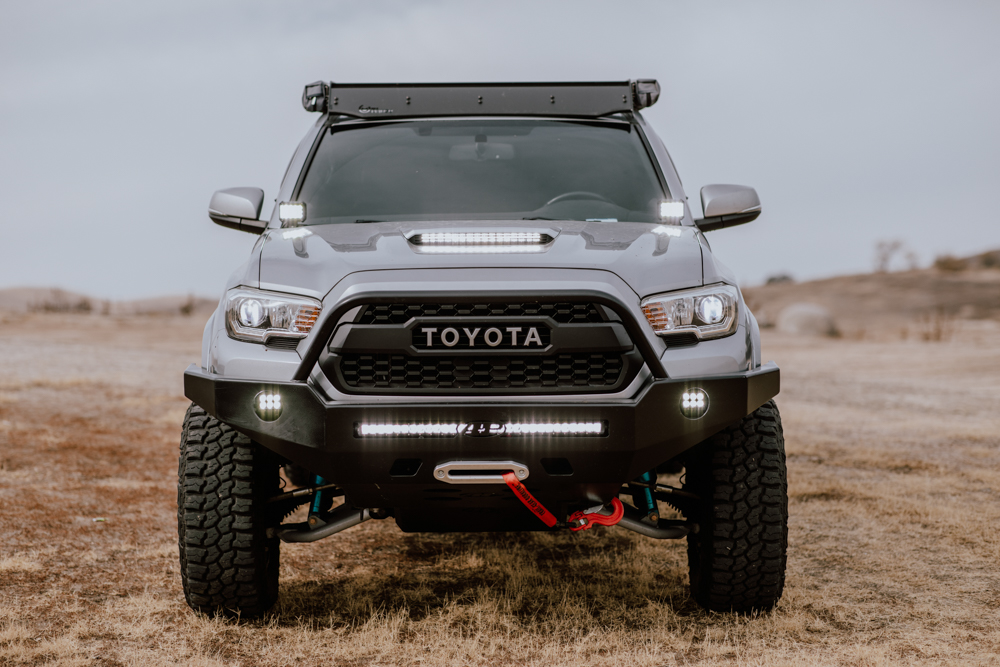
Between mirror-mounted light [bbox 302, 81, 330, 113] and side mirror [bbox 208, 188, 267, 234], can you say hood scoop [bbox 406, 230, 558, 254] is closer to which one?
side mirror [bbox 208, 188, 267, 234]

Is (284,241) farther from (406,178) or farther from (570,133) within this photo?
(570,133)

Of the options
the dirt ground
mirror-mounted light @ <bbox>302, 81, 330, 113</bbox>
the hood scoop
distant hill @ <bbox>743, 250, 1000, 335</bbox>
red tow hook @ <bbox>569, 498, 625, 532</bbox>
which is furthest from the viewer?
distant hill @ <bbox>743, 250, 1000, 335</bbox>

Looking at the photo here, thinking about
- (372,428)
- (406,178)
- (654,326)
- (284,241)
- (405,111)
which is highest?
(405,111)

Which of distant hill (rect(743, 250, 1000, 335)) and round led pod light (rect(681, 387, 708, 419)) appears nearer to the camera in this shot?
round led pod light (rect(681, 387, 708, 419))

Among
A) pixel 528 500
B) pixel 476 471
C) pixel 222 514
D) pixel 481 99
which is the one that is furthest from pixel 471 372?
pixel 481 99

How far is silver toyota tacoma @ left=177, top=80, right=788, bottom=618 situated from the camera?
3.06m

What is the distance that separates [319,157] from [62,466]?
449 centimetres

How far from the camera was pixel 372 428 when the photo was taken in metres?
3.07

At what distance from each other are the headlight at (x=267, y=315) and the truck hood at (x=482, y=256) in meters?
0.04

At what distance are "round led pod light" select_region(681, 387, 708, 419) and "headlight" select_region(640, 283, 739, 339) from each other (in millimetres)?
213

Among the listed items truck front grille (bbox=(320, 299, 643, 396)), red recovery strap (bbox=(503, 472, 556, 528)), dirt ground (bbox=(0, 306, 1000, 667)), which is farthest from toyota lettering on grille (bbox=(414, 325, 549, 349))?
dirt ground (bbox=(0, 306, 1000, 667))

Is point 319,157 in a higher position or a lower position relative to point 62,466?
higher

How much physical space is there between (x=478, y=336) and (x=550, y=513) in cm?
81

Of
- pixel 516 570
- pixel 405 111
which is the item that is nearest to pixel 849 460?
pixel 516 570
